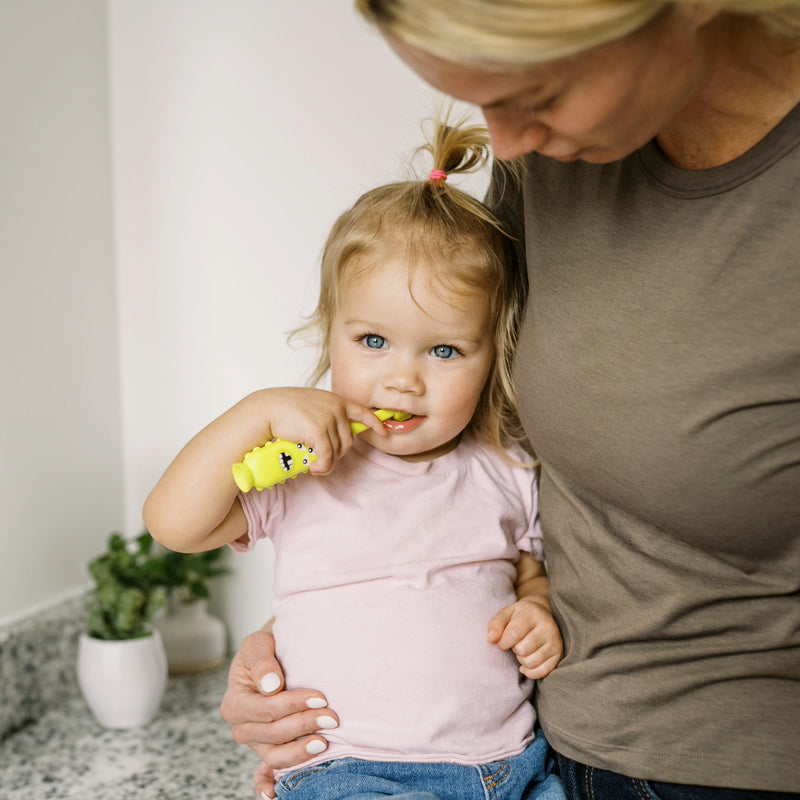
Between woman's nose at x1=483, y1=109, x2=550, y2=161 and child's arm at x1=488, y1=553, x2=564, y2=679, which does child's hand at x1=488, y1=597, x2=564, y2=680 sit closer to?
child's arm at x1=488, y1=553, x2=564, y2=679

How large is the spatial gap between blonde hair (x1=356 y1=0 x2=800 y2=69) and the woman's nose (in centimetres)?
9

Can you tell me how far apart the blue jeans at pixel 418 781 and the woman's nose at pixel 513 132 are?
1.97 feet

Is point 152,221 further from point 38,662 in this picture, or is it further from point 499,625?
point 499,625

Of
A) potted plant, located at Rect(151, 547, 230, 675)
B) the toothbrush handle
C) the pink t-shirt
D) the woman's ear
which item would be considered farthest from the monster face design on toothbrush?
potted plant, located at Rect(151, 547, 230, 675)

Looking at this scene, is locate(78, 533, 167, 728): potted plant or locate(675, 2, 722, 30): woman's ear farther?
locate(78, 533, 167, 728): potted plant

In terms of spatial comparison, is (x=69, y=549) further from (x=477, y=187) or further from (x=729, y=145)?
(x=729, y=145)

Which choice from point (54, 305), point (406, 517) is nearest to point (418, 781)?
point (406, 517)

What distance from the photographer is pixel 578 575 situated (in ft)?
3.15

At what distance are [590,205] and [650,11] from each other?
287mm

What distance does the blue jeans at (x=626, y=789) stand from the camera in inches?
32.6

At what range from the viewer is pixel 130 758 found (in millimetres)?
1374

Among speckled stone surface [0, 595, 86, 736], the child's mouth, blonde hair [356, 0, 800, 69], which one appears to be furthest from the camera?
speckled stone surface [0, 595, 86, 736]

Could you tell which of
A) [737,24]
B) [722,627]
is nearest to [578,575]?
[722,627]

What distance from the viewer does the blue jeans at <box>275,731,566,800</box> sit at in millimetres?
895
